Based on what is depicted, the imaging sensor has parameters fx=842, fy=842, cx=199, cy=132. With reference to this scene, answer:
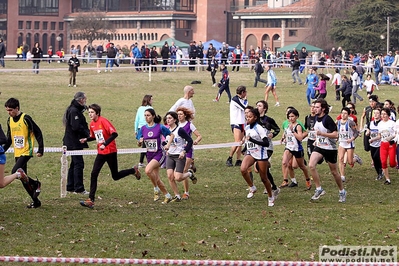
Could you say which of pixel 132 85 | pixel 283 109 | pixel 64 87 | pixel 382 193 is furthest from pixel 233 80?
pixel 382 193

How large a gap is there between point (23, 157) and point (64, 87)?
2663cm

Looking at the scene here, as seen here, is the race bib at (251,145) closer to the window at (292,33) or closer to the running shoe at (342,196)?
the running shoe at (342,196)

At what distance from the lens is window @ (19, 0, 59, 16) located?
10919 centimetres

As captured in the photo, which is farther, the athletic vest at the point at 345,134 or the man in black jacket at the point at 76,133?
the athletic vest at the point at 345,134

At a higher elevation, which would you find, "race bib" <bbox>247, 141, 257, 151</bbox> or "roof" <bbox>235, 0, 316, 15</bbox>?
"roof" <bbox>235, 0, 316, 15</bbox>

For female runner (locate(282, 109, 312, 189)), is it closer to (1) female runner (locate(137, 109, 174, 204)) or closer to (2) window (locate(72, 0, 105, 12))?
(1) female runner (locate(137, 109, 174, 204))

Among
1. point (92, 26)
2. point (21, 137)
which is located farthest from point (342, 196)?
point (92, 26)

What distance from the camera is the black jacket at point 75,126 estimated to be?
14.6 meters

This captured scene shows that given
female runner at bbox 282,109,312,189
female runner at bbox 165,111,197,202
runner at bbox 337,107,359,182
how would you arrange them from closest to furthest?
female runner at bbox 165,111,197,202 < female runner at bbox 282,109,312,189 < runner at bbox 337,107,359,182

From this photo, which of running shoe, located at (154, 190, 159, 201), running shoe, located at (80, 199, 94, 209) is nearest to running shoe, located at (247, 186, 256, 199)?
running shoe, located at (154, 190, 159, 201)

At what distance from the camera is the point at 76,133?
14.9 meters

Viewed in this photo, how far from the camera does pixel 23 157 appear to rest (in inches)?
532

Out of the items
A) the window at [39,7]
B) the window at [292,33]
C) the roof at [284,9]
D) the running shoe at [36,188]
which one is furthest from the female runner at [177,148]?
the window at [39,7]

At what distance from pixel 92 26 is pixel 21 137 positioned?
88276 millimetres
